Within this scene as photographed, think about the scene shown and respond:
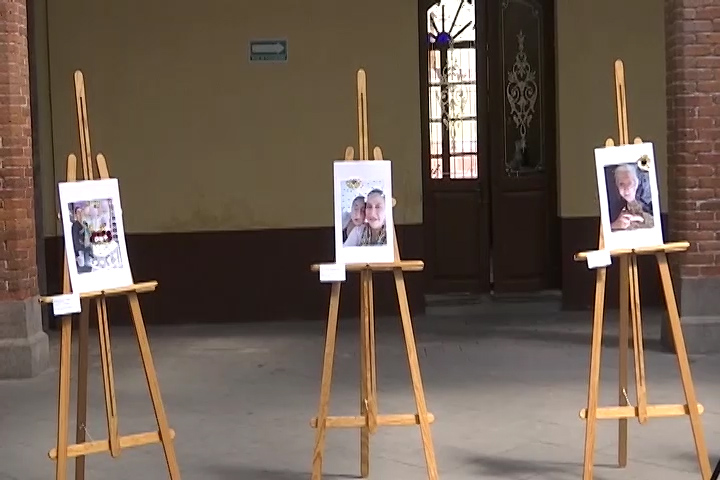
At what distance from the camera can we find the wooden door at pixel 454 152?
388 inches

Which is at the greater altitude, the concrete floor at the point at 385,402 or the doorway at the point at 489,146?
the doorway at the point at 489,146

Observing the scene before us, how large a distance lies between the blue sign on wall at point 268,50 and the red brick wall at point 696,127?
3.26 metres

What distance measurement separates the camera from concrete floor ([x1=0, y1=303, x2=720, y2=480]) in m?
5.41

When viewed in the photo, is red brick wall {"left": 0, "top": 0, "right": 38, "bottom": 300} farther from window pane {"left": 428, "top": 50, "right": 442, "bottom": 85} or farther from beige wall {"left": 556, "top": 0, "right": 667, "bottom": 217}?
beige wall {"left": 556, "top": 0, "right": 667, "bottom": 217}

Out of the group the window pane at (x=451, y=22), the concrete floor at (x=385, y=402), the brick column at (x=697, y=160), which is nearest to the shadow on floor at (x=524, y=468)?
the concrete floor at (x=385, y=402)

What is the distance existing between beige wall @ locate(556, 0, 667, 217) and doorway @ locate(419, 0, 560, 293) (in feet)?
0.65

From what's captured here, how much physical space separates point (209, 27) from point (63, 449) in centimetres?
556

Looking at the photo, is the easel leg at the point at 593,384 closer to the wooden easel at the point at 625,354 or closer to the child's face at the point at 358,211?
the wooden easel at the point at 625,354

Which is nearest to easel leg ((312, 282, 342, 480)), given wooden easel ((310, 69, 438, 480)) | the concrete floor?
wooden easel ((310, 69, 438, 480))

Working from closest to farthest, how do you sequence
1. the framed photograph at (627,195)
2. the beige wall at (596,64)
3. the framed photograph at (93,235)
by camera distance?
the framed photograph at (93,235), the framed photograph at (627,195), the beige wall at (596,64)

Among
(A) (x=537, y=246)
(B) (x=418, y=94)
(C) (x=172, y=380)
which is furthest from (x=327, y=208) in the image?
(C) (x=172, y=380)

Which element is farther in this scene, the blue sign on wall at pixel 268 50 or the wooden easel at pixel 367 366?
the blue sign on wall at pixel 268 50

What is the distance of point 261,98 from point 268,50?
40 cm

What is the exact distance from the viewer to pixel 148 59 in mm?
9492
